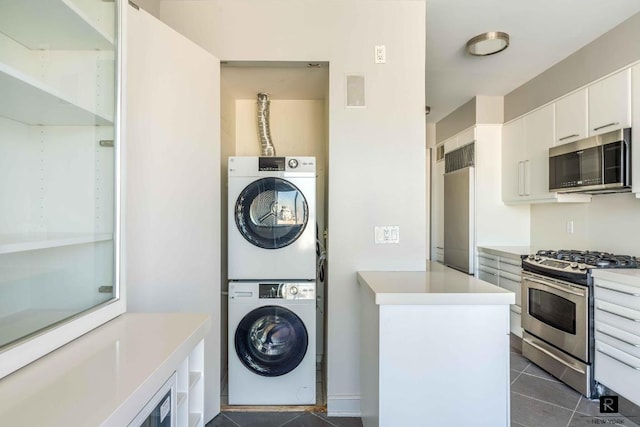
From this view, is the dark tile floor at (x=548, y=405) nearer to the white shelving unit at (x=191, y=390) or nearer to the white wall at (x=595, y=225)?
the white wall at (x=595, y=225)

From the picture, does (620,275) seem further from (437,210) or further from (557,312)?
(437,210)

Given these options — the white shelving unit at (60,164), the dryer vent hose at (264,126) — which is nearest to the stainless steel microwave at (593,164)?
the dryer vent hose at (264,126)

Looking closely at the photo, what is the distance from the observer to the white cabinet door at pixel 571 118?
2.76 m

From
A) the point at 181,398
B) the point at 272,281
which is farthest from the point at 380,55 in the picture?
the point at 181,398

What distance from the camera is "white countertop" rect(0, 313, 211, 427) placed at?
0.62m

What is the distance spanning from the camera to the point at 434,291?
1604 millimetres

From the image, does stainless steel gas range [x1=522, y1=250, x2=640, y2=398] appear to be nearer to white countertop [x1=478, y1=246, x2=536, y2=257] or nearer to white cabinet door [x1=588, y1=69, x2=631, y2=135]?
white countertop [x1=478, y1=246, x2=536, y2=257]

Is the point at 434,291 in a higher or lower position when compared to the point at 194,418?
higher

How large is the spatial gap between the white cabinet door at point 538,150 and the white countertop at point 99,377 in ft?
11.6

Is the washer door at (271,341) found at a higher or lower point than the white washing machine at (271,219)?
lower

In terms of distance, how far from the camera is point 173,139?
187cm

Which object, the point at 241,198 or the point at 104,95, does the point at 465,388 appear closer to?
the point at 241,198

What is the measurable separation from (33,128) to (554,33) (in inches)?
138

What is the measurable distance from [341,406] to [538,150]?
Answer: 10.3 feet
